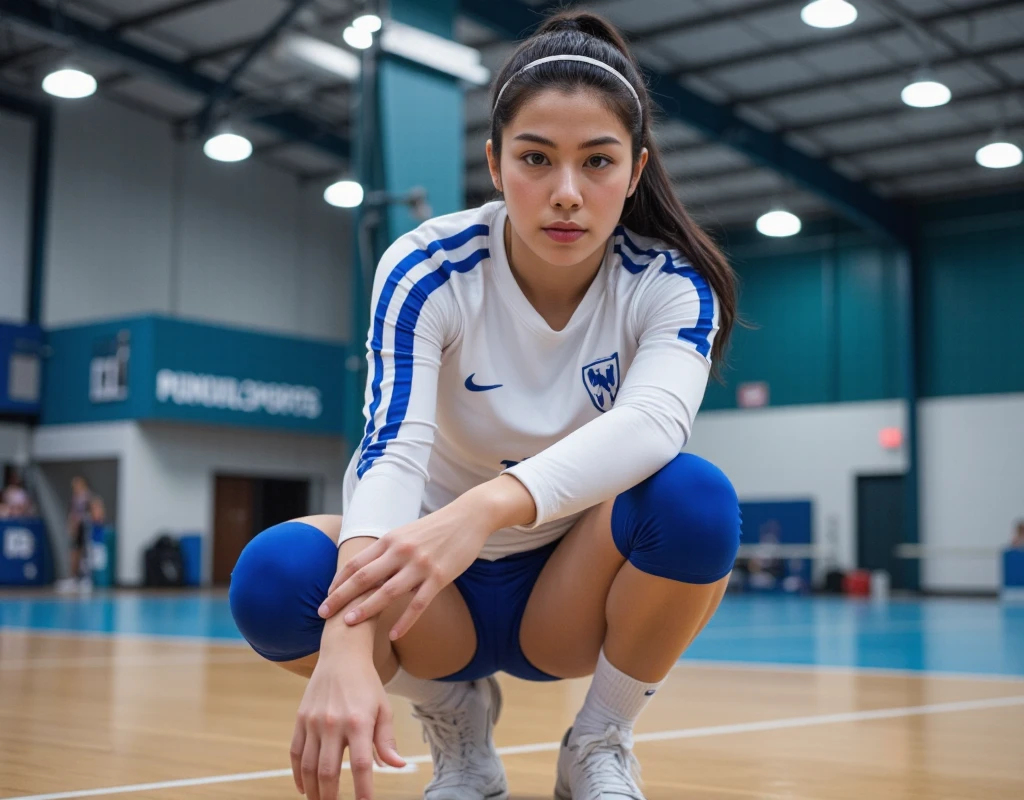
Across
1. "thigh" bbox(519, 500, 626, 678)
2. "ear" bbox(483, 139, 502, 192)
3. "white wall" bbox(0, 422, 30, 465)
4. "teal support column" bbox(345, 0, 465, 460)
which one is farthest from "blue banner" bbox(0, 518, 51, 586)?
"ear" bbox(483, 139, 502, 192)

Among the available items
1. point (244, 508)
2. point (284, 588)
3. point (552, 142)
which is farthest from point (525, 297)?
point (244, 508)

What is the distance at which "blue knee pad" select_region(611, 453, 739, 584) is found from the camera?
5.11ft

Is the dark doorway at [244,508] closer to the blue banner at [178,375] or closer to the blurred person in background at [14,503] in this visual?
the blue banner at [178,375]

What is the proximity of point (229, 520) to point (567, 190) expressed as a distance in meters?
15.1

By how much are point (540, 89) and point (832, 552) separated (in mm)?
15088

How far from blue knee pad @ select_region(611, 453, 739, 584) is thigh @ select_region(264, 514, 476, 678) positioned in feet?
0.89

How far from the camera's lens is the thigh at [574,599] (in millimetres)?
1665

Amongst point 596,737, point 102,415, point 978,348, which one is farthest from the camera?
point 978,348

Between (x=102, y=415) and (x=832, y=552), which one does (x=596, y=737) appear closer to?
(x=102, y=415)

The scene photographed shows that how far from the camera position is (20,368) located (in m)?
14.6

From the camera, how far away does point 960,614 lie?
31.9 feet

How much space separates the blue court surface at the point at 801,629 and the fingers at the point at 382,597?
340 cm

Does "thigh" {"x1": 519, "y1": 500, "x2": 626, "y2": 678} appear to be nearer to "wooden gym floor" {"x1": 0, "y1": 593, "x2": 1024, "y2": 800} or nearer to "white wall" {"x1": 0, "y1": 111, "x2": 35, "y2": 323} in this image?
"wooden gym floor" {"x1": 0, "y1": 593, "x2": 1024, "y2": 800}

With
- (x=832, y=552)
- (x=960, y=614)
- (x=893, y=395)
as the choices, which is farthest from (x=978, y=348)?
(x=960, y=614)
